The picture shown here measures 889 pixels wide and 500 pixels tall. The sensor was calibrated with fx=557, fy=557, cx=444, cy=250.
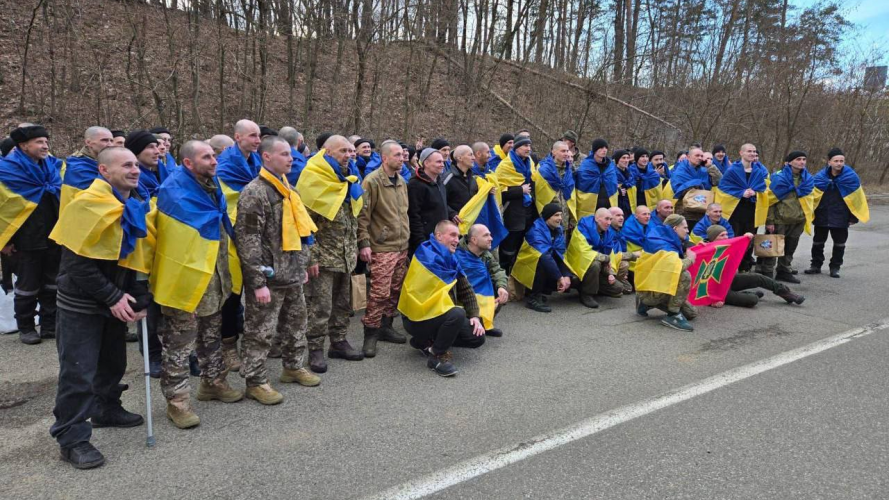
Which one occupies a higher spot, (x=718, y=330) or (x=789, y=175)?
(x=789, y=175)

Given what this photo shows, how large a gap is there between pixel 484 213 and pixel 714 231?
3153 millimetres

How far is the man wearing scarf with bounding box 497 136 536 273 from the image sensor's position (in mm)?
7516

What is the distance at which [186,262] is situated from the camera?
12.1ft

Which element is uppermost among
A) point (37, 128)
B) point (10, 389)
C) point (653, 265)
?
point (37, 128)

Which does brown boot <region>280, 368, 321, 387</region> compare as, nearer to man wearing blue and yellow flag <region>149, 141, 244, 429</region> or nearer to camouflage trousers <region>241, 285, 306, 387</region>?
camouflage trousers <region>241, 285, 306, 387</region>

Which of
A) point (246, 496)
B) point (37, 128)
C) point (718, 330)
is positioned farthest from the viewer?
point (718, 330)

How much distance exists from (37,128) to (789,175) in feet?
33.1

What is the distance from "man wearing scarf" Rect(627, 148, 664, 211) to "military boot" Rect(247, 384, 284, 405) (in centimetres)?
714

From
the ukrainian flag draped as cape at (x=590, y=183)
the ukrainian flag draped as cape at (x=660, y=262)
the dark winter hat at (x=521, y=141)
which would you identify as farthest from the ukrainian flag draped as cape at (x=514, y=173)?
the ukrainian flag draped as cape at (x=660, y=262)

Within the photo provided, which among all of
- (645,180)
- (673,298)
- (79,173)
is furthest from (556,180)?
(79,173)

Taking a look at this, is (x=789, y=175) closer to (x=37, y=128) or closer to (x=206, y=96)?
(x=37, y=128)

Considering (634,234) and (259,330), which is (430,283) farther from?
(634,234)

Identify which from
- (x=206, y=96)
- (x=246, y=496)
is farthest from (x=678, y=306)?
(x=206, y=96)

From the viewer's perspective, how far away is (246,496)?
3012mm
